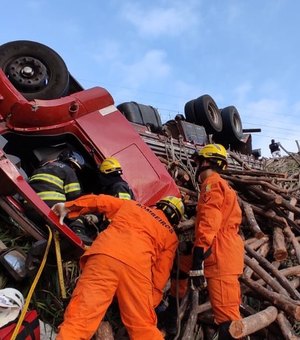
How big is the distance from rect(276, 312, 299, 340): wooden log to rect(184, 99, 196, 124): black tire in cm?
524

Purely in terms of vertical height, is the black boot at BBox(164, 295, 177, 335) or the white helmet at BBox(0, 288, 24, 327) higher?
the white helmet at BBox(0, 288, 24, 327)

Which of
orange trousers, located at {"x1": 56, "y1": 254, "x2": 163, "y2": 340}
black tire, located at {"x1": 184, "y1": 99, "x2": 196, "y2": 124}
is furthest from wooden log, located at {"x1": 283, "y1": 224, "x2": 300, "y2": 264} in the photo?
black tire, located at {"x1": 184, "y1": 99, "x2": 196, "y2": 124}

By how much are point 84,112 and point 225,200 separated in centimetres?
181

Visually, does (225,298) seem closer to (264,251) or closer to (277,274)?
(277,274)

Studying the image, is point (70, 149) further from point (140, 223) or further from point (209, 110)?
point (209, 110)

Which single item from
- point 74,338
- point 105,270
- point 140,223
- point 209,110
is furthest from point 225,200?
point 209,110

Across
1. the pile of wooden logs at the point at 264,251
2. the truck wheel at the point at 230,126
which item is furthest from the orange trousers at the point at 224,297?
the truck wheel at the point at 230,126

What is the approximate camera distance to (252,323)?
365 cm

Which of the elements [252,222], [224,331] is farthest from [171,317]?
[252,222]

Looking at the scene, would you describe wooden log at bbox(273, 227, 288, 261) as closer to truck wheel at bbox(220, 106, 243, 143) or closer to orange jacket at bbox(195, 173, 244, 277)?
orange jacket at bbox(195, 173, 244, 277)

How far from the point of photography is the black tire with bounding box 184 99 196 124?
880 centimetres

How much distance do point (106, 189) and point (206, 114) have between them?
455 cm

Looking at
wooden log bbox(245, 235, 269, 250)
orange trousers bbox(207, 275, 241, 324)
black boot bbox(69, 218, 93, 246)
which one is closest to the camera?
orange trousers bbox(207, 275, 241, 324)

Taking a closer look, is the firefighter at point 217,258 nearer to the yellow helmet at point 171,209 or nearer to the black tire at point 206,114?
the yellow helmet at point 171,209
